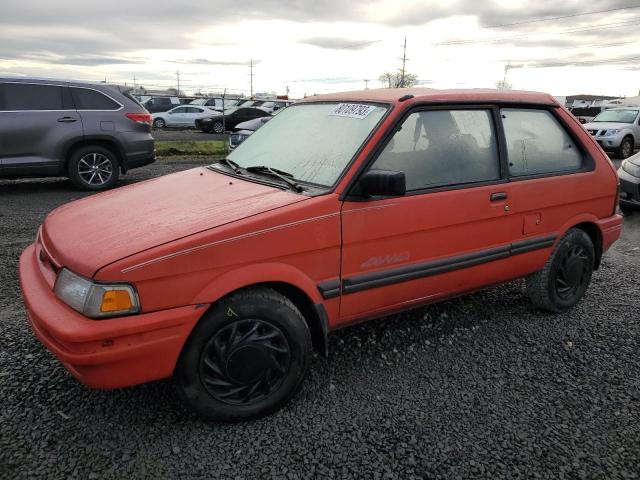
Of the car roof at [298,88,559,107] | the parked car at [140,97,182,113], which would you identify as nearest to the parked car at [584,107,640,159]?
the car roof at [298,88,559,107]

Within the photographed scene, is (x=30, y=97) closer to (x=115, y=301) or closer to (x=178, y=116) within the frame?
(x=115, y=301)

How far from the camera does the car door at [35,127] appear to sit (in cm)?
747

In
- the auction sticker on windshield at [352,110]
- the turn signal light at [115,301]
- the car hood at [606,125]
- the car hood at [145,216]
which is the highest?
the auction sticker on windshield at [352,110]

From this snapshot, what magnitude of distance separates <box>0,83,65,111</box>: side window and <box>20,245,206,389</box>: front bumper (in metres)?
6.53

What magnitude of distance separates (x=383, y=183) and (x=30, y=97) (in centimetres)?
716

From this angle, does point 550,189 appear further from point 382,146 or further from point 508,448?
point 508,448

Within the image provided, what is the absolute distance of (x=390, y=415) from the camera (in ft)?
8.55

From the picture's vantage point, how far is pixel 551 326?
3699mm

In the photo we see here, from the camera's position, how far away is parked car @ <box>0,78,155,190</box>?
7.52 meters

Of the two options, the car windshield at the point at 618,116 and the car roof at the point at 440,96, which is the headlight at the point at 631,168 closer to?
the car roof at the point at 440,96

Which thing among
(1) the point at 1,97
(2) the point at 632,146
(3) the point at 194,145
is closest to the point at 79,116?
(1) the point at 1,97

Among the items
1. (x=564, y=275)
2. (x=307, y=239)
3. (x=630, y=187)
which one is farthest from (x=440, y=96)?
(x=630, y=187)

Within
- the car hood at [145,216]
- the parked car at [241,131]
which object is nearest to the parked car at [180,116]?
the parked car at [241,131]

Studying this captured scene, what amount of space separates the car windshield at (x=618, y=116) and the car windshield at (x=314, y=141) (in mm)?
16095
